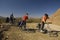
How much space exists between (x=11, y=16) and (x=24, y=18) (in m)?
11.6

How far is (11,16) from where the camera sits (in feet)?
94.6

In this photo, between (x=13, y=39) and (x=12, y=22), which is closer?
(x=13, y=39)

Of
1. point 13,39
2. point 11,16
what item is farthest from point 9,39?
point 11,16

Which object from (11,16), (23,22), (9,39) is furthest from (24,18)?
(11,16)

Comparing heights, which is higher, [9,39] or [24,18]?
[24,18]

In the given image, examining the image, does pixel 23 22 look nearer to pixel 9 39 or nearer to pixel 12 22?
pixel 9 39

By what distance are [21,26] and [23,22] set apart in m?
0.73

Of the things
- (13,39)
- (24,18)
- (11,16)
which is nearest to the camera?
(13,39)

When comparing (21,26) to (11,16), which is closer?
(21,26)

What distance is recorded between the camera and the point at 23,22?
1783 cm

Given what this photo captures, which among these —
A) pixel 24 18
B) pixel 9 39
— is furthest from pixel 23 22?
pixel 9 39

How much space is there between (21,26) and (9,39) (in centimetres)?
802

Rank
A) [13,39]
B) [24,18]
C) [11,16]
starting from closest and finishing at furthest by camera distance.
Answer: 1. [13,39]
2. [24,18]
3. [11,16]

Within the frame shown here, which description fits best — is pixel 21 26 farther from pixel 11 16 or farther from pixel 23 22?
pixel 11 16
